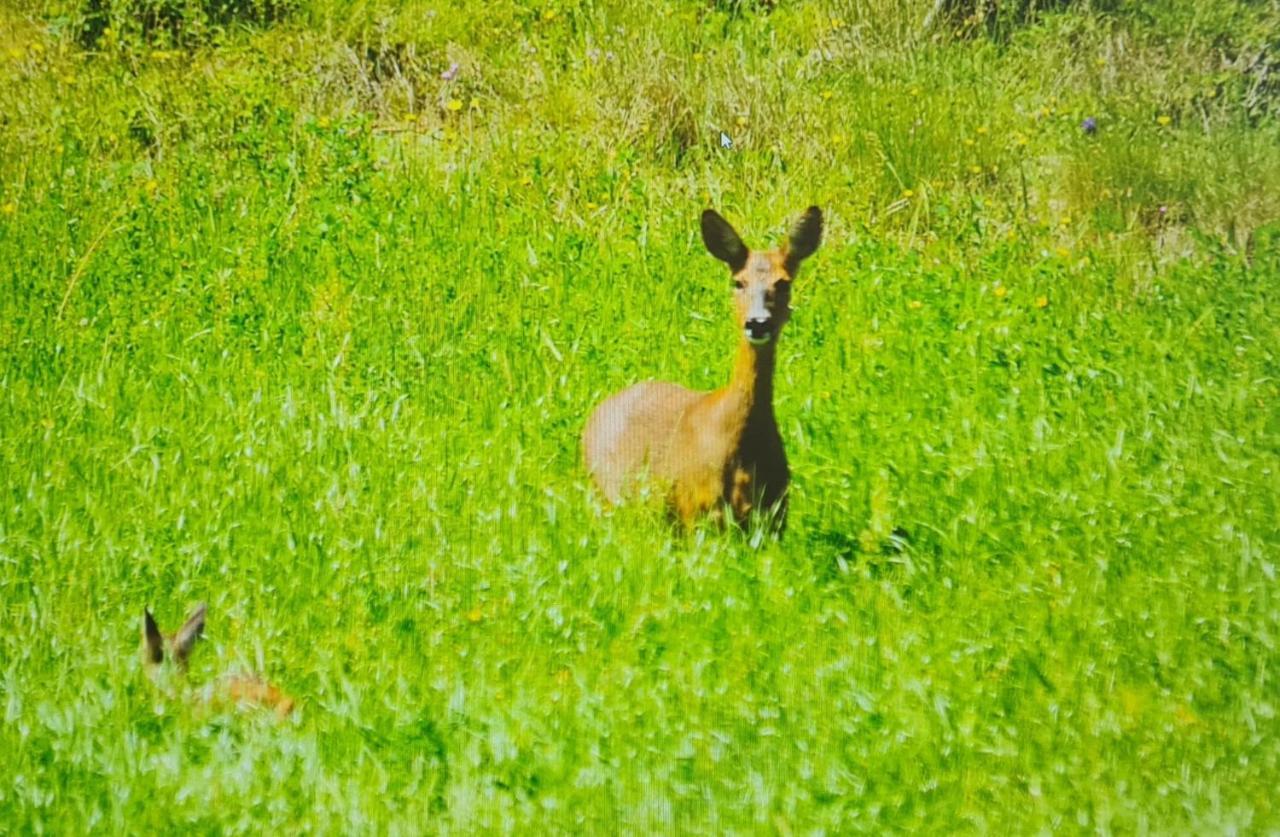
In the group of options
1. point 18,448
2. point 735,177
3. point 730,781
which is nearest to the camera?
point 730,781

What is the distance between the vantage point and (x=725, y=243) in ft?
13.7

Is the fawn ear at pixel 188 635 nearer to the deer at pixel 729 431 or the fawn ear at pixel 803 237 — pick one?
the deer at pixel 729 431

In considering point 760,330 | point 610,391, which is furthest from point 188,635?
point 760,330

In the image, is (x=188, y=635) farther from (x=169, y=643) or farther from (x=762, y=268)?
(x=762, y=268)

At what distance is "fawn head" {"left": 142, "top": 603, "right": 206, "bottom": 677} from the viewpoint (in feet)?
11.9

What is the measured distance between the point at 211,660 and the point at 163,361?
99 centimetres

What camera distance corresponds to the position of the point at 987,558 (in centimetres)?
393

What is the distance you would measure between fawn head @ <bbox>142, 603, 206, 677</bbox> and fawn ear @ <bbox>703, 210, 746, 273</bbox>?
153 centimetres

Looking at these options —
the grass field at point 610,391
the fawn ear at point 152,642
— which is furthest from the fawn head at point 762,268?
the fawn ear at point 152,642

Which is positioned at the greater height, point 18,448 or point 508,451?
point 508,451

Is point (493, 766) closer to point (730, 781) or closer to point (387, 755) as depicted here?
point (387, 755)

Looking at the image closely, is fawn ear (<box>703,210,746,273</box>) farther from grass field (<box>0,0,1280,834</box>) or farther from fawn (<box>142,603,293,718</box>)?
fawn (<box>142,603,293,718</box>)

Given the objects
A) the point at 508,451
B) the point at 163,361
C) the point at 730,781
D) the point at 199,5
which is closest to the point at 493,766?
the point at 730,781

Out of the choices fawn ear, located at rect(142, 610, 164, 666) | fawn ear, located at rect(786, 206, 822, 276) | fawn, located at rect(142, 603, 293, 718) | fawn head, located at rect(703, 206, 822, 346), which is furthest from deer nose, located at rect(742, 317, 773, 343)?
fawn ear, located at rect(142, 610, 164, 666)
